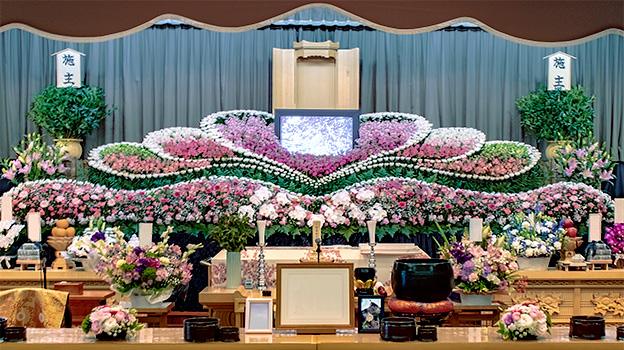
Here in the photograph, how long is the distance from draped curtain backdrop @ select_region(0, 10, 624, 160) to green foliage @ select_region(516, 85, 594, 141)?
3.17ft

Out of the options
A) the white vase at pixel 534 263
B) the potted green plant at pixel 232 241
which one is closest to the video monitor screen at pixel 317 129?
the white vase at pixel 534 263

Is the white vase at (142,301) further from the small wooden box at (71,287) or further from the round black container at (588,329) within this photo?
the round black container at (588,329)

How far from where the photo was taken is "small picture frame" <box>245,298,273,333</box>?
8.73ft

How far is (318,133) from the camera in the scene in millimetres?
8180

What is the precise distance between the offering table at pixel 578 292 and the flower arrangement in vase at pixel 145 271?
290 cm

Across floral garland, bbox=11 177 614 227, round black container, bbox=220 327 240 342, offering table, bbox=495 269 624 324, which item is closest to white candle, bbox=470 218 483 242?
offering table, bbox=495 269 624 324

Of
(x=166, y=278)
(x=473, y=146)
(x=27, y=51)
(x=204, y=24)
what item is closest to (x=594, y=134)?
(x=473, y=146)

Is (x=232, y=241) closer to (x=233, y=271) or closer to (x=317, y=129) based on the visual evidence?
(x=233, y=271)

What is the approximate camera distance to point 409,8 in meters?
2.36

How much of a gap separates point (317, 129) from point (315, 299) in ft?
18.3

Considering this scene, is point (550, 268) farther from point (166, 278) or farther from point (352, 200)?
point (166, 278)

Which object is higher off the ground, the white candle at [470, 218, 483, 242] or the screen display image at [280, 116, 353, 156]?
the screen display image at [280, 116, 353, 156]

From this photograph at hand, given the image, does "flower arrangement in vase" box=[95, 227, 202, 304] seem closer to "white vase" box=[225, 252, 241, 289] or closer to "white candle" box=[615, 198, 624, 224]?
"white vase" box=[225, 252, 241, 289]

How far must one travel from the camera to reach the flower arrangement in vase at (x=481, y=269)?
15.6 ft
